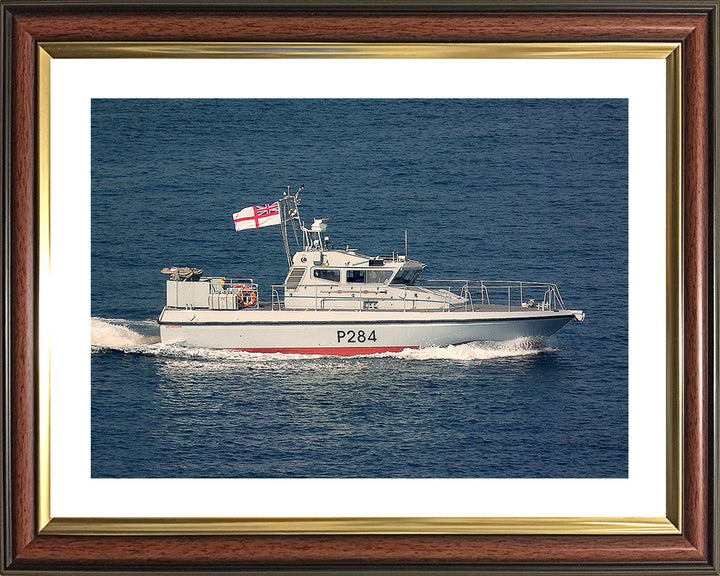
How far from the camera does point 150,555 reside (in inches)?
158

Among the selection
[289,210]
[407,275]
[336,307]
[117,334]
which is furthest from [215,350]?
[407,275]

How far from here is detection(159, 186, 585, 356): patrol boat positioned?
4.55m

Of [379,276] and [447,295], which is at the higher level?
[379,276]

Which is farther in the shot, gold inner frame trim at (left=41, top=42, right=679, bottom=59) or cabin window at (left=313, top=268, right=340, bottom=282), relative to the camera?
cabin window at (left=313, top=268, right=340, bottom=282)

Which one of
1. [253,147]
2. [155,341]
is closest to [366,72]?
[253,147]

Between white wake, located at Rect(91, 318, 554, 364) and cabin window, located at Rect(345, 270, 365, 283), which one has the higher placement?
cabin window, located at Rect(345, 270, 365, 283)

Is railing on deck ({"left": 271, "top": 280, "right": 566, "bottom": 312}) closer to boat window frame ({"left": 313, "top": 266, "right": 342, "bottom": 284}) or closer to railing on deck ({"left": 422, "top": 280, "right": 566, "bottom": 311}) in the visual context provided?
railing on deck ({"left": 422, "top": 280, "right": 566, "bottom": 311})

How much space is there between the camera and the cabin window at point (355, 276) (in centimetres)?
564

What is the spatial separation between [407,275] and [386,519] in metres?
1.53

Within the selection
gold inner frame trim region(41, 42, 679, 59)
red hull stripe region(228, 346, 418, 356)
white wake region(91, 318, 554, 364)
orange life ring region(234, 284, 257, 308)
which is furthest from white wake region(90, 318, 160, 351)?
gold inner frame trim region(41, 42, 679, 59)

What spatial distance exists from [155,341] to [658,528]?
3.01 meters

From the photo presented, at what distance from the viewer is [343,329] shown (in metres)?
5.53

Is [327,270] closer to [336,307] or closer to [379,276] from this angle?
[379,276]

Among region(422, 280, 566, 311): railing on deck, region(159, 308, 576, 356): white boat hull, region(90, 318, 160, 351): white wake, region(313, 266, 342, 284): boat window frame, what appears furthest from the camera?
region(313, 266, 342, 284): boat window frame
